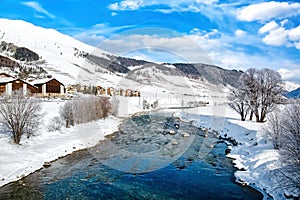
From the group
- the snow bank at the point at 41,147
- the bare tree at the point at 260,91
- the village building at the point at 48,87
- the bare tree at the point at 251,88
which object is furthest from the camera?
the village building at the point at 48,87

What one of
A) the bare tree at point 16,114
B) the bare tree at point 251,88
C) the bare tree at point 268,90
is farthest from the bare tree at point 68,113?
the bare tree at point 268,90

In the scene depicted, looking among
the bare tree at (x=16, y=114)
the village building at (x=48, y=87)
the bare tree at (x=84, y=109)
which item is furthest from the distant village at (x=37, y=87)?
the bare tree at (x=16, y=114)

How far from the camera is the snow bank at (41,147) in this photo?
662 inches

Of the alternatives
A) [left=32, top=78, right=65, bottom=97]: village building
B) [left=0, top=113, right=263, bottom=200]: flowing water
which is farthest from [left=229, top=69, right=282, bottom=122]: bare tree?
[left=32, top=78, right=65, bottom=97]: village building

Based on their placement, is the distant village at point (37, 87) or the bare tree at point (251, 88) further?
the distant village at point (37, 87)

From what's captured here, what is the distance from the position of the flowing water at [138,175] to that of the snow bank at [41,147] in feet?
2.96

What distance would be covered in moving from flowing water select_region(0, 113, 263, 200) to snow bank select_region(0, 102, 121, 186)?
90 cm

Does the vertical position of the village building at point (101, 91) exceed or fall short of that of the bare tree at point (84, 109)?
it exceeds it

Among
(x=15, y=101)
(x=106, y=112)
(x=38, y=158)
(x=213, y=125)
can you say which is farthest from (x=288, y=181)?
(x=106, y=112)

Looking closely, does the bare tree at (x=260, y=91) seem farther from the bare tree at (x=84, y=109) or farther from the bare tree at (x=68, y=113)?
the bare tree at (x=68, y=113)

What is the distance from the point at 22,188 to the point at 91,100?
26.2m

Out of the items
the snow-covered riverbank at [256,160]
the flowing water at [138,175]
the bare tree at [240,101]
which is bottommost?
the flowing water at [138,175]

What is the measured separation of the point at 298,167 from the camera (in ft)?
40.6

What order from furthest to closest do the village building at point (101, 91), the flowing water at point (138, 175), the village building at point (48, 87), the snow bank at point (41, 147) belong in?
the village building at point (101, 91) < the village building at point (48, 87) < the snow bank at point (41, 147) < the flowing water at point (138, 175)
